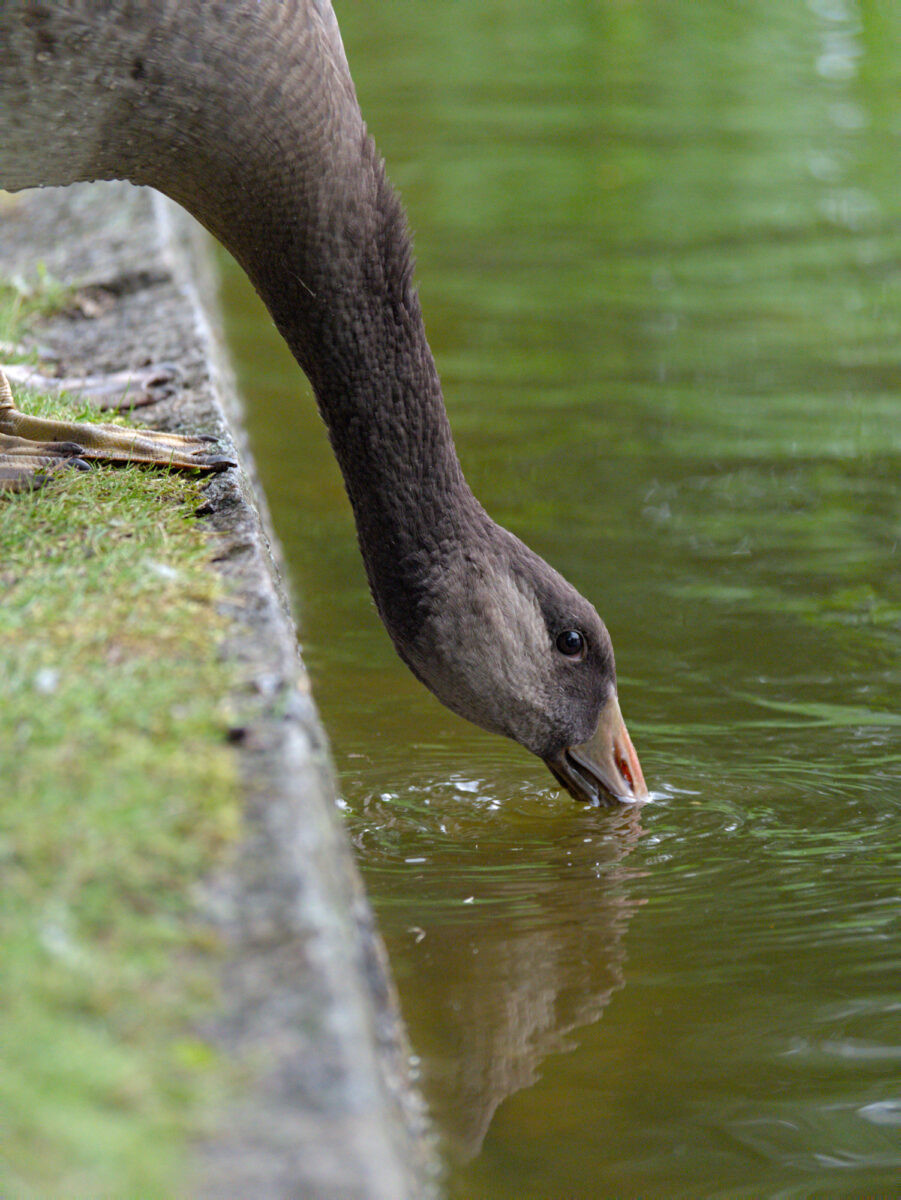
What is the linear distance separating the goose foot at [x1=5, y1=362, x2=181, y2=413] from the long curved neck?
1.04 m

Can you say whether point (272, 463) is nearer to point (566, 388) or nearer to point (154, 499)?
point (566, 388)

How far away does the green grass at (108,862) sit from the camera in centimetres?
173

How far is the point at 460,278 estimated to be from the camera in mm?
10406

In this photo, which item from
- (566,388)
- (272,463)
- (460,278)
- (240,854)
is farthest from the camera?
(460,278)

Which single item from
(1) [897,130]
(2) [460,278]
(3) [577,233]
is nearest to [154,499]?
(2) [460,278]

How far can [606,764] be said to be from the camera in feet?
14.5

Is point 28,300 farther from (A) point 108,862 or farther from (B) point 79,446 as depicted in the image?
(A) point 108,862

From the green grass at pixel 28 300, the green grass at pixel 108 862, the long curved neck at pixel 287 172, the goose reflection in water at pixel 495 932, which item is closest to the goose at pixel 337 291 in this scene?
the long curved neck at pixel 287 172

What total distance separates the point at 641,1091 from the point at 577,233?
9292mm

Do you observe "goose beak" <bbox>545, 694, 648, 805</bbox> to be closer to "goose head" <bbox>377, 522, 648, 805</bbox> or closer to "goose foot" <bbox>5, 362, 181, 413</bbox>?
"goose head" <bbox>377, 522, 648, 805</bbox>

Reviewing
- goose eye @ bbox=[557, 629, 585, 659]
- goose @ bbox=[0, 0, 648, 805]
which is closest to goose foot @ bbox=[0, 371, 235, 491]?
goose @ bbox=[0, 0, 648, 805]

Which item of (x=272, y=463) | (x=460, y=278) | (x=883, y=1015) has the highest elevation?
(x=460, y=278)

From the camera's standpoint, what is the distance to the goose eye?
426 cm

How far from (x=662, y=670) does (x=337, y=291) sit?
2080mm
